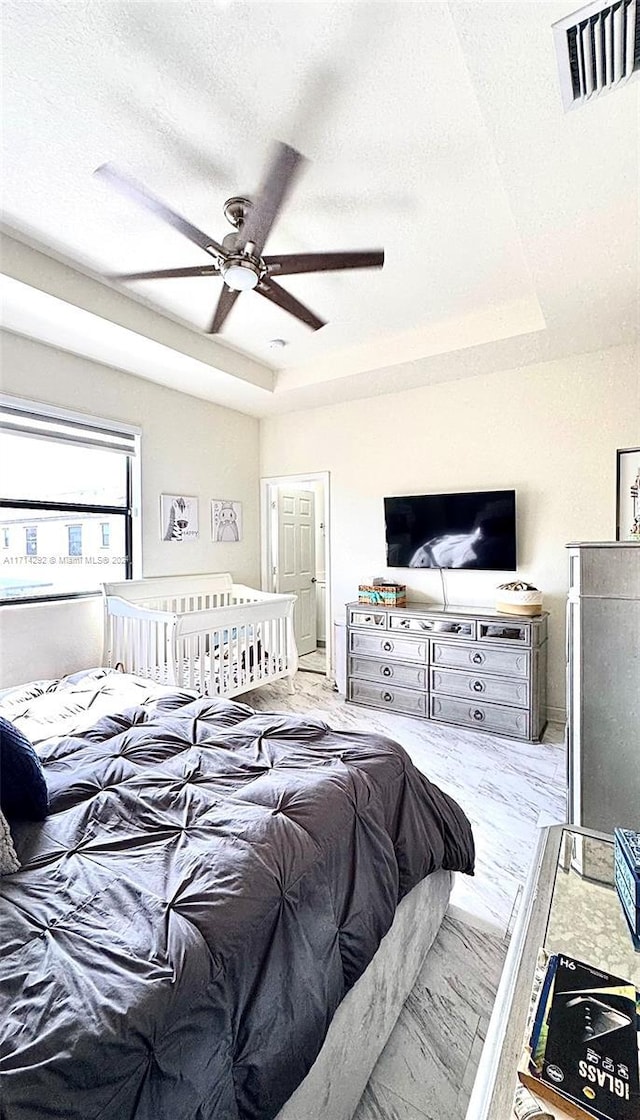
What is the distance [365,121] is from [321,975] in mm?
2543

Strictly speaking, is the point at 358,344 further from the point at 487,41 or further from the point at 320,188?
the point at 487,41

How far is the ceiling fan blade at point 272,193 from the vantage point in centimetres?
155

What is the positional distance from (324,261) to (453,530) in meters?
2.34

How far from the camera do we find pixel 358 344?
3.68 metres

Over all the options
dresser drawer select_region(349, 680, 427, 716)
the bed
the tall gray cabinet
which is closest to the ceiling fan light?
the tall gray cabinet

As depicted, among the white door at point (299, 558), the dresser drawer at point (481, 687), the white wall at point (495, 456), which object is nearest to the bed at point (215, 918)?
the dresser drawer at point (481, 687)

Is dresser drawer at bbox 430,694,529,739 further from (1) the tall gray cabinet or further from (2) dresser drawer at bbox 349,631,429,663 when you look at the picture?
(1) the tall gray cabinet

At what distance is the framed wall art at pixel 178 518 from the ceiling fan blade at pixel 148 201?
2.42 m

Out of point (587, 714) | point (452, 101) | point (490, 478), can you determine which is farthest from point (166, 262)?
point (587, 714)

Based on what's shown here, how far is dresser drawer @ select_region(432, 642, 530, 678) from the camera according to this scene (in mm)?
3182

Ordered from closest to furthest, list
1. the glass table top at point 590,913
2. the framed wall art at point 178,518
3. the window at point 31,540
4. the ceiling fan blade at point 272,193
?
1. the glass table top at point 590,913
2. the ceiling fan blade at point 272,193
3. the window at point 31,540
4. the framed wall art at point 178,518

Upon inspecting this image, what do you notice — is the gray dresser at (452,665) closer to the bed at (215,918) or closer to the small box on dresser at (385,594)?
the small box on dresser at (385,594)

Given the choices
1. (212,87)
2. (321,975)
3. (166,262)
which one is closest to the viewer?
(321,975)

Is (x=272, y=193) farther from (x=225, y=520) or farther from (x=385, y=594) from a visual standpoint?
(x=225, y=520)
